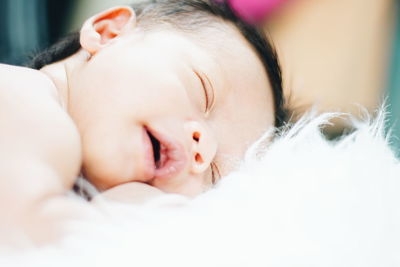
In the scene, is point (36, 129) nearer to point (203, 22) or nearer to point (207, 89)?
point (207, 89)

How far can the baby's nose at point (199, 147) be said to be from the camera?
0.68 meters

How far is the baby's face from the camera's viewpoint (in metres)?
0.65

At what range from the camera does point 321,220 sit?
57cm

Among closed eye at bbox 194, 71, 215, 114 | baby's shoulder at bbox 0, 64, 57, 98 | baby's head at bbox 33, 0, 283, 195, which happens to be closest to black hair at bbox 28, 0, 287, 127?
baby's head at bbox 33, 0, 283, 195

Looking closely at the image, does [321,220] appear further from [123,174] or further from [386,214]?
[123,174]

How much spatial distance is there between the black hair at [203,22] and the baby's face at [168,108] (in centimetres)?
3

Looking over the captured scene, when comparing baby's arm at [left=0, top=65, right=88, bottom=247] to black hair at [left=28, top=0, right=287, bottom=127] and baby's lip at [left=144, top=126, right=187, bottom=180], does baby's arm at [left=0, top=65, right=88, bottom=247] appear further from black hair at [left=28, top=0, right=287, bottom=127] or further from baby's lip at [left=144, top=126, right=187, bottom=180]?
black hair at [left=28, top=0, right=287, bottom=127]

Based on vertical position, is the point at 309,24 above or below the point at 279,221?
below

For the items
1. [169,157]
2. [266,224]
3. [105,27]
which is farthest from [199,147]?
[105,27]

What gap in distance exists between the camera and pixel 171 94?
699mm

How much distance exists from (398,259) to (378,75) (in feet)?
3.06

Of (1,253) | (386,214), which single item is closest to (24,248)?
(1,253)

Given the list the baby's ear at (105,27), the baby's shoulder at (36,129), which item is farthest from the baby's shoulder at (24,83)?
the baby's ear at (105,27)

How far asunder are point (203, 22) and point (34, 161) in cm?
42
